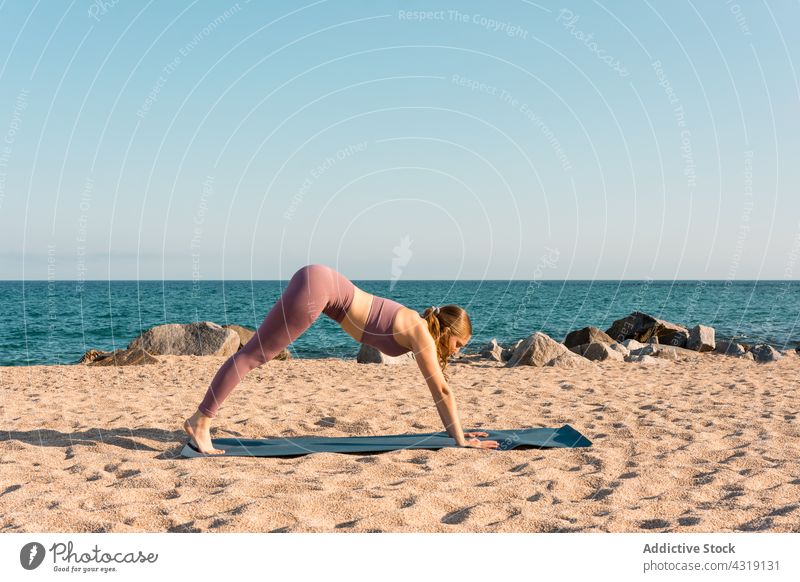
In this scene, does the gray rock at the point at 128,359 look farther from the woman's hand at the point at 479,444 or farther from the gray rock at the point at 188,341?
the woman's hand at the point at 479,444

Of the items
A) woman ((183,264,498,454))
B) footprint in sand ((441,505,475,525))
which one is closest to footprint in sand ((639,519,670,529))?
footprint in sand ((441,505,475,525))

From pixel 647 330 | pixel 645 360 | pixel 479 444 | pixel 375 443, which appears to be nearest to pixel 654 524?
pixel 479 444

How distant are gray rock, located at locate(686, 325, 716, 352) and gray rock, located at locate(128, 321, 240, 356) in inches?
441

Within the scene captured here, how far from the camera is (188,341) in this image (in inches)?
559

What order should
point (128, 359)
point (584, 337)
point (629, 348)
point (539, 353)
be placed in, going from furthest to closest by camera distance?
point (584, 337) < point (629, 348) < point (128, 359) < point (539, 353)

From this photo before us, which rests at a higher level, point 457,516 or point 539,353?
point 539,353

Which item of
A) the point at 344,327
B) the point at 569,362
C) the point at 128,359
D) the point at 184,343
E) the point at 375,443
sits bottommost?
the point at 128,359

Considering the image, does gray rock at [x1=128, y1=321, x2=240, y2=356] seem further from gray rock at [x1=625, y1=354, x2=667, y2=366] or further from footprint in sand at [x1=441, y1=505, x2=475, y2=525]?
footprint in sand at [x1=441, y1=505, x2=475, y2=525]

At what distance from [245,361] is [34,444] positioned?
2.05 metres

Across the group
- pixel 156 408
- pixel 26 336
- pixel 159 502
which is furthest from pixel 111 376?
pixel 26 336

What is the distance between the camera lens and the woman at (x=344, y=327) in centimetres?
480

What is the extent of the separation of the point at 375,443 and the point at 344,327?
3.49ft

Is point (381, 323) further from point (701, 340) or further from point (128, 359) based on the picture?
point (701, 340)

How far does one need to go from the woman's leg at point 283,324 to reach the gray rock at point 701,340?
13868 mm
